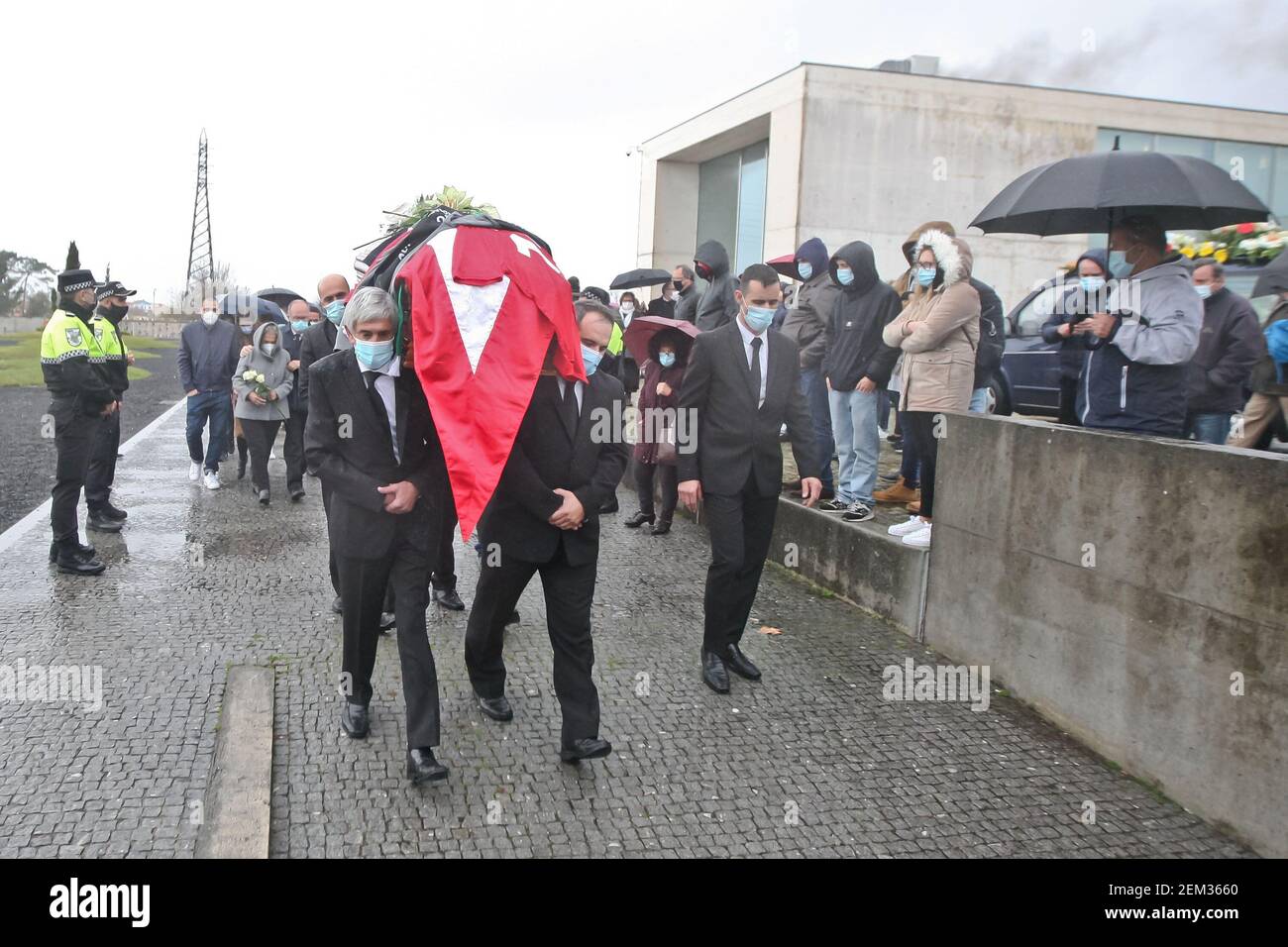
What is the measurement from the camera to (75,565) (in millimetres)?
7074

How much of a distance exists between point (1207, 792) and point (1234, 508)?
1.14 meters

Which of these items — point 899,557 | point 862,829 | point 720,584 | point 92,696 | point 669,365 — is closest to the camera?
point 862,829

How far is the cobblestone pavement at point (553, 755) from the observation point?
150 inches

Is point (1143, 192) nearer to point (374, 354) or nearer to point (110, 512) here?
point (374, 354)

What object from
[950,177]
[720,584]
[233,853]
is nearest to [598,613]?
[720,584]

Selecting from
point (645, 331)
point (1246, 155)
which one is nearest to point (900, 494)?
point (645, 331)

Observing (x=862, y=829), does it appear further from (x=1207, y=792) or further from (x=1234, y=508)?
(x=1234, y=508)

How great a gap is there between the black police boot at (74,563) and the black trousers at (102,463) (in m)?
1.37

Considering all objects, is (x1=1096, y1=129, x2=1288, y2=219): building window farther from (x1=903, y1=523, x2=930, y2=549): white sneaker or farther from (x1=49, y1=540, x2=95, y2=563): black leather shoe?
(x1=49, y1=540, x2=95, y2=563): black leather shoe

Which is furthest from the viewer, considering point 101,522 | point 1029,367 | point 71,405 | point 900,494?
point 1029,367

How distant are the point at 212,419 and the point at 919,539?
7938 mm

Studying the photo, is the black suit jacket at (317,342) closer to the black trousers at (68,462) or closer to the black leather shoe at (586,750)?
the black trousers at (68,462)

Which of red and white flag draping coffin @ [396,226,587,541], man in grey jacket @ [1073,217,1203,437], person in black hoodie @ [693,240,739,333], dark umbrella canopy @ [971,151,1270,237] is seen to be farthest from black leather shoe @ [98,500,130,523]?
man in grey jacket @ [1073,217,1203,437]

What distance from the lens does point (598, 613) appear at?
6.62 metres
